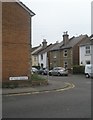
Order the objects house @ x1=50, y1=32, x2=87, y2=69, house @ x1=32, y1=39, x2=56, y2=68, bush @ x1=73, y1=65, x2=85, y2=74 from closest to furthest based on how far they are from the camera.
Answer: bush @ x1=73, y1=65, x2=85, y2=74
house @ x1=50, y1=32, x2=87, y2=69
house @ x1=32, y1=39, x2=56, y2=68

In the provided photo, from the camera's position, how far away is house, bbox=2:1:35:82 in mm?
25844

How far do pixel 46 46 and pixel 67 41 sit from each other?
1654cm

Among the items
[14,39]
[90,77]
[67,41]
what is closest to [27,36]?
[14,39]

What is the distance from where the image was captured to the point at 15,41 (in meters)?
26.2

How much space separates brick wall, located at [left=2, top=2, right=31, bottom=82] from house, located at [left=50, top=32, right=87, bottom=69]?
37.8 meters

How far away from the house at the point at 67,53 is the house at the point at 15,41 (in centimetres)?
3778

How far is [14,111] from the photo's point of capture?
40.9 feet

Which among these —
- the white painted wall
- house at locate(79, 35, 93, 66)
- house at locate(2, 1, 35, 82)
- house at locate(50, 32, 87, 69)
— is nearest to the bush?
house at locate(79, 35, 93, 66)

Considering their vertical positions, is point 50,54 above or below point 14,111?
above

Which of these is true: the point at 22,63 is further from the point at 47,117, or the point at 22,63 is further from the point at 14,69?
the point at 47,117

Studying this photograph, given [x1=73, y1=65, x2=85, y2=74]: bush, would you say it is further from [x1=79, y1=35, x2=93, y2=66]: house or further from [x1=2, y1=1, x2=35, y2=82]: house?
[x1=2, y1=1, x2=35, y2=82]: house

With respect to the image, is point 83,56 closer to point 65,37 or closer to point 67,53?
point 67,53

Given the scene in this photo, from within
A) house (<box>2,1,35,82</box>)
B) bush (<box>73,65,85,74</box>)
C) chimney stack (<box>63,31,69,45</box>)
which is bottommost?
bush (<box>73,65,85,74</box>)

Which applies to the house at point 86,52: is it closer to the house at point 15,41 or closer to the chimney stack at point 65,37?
the chimney stack at point 65,37
